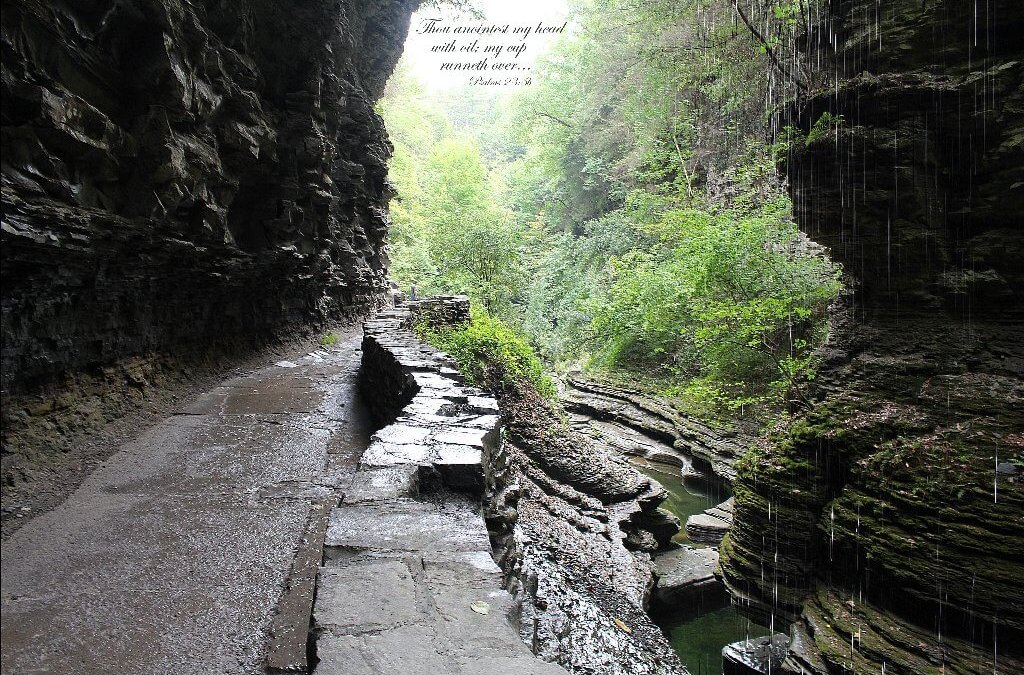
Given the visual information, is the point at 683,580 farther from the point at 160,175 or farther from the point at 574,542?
the point at 160,175

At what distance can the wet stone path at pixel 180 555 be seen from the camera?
1903 mm

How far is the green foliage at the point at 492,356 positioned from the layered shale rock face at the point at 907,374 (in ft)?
12.0

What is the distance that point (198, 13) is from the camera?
22.8ft

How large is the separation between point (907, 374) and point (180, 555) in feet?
24.9

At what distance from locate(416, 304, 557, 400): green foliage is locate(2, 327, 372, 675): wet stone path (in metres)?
2.62

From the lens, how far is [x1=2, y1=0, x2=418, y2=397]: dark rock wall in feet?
11.9

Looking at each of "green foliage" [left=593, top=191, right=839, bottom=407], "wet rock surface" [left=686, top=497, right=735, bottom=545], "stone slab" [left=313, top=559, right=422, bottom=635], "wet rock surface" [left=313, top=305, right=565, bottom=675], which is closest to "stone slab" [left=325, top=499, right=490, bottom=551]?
"wet rock surface" [left=313, top=305, right=565, bottom=675]

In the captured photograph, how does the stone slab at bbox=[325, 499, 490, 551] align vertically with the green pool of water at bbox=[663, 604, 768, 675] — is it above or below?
above

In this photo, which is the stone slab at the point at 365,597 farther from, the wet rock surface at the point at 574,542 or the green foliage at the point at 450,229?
the green foliage at the point at 450,229

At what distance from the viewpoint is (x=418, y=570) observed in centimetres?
259

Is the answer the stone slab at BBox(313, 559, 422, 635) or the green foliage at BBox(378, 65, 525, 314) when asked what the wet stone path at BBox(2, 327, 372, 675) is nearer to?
the stone slab at BBox(313, 559, 422, 635)

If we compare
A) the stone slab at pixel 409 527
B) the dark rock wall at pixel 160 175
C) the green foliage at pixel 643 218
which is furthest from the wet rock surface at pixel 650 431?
the stone slab at pixel 409 527

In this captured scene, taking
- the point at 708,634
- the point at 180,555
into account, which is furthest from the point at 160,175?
the point at 708,634

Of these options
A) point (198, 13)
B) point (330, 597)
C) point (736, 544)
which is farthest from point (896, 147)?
point (198, 13)
